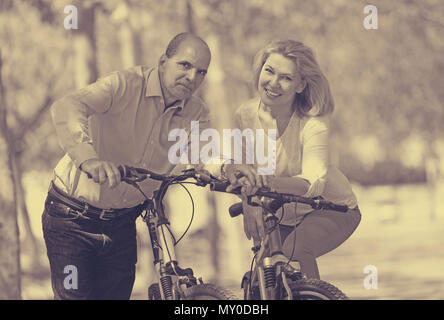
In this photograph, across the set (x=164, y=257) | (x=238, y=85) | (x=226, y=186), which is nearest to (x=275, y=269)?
(x=226, y=186)

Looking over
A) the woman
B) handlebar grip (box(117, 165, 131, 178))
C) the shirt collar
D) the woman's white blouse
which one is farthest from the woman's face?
handlebar grip (box(117, 165, 131, 178))

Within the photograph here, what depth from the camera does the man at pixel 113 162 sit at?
375 centimetres

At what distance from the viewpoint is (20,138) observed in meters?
7.21

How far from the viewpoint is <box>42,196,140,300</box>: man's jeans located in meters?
3.83

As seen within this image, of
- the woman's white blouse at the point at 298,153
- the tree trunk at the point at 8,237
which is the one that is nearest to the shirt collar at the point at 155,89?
the woman's white blouse at the point at 298,153

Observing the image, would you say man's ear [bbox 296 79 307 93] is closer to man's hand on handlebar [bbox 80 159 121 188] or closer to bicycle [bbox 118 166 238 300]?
bicycle [bbox 118 166 238 300]

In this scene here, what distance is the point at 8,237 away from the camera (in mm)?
5617

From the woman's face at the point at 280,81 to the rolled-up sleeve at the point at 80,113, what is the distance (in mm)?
822

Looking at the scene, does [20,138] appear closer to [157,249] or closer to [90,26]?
[90,26]

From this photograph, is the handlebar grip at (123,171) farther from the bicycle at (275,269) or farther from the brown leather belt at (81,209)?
the brown leather belt at (81,209)

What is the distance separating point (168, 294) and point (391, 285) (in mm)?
3178

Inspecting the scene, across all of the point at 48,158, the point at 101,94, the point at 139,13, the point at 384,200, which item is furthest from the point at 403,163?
the point at 101,94

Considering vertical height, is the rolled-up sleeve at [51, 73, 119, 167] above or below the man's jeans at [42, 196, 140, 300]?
above

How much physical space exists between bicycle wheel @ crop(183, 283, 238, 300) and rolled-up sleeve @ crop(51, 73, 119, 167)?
0.73 meters
